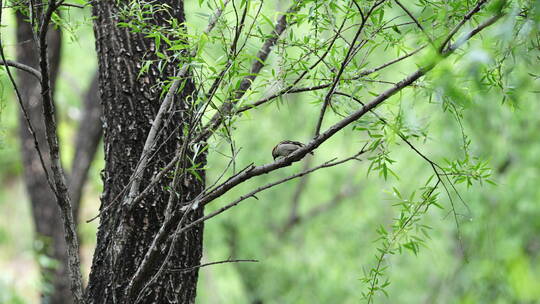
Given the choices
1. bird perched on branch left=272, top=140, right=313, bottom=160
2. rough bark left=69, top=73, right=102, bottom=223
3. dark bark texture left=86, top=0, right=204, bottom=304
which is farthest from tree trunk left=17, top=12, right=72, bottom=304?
bird perched on branch left=272, top=140, right=313, bottom=160

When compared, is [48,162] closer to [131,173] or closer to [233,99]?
[131,173]

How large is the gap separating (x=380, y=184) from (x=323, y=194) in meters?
0.93

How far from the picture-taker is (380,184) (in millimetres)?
7629

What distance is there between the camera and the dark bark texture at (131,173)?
6.27ft

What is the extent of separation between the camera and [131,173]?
2.01 meters

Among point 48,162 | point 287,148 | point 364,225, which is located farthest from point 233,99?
point 364,225

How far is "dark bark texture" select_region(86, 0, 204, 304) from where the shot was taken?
6.27 feet

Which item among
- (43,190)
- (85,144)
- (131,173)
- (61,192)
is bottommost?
(61,192)

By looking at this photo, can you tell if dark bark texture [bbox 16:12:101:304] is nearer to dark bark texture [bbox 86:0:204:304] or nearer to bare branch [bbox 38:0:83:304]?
dark bark texture [bbox 86:0:204:304]

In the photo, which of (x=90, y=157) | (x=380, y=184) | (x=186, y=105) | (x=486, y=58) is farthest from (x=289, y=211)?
(x=486, y=58)

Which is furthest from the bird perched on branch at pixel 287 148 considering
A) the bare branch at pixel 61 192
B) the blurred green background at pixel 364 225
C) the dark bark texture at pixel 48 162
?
the blurred green background at pixel 364 225

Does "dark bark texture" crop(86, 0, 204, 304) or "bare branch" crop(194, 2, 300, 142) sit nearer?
"bare branch" crop(194, 2, 300, 142)

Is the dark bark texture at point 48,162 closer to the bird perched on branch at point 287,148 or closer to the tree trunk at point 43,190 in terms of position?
the tree trunk at point 43,190

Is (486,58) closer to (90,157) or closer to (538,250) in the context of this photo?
(90,157)
